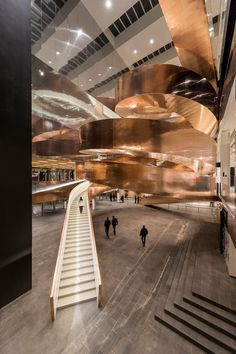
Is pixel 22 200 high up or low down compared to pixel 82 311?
up

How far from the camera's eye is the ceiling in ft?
23.4

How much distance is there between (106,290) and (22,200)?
176 inches

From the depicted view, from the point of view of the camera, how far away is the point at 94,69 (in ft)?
36.3

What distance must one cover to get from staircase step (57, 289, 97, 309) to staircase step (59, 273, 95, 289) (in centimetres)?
46

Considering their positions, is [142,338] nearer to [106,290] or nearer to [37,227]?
[106,290]

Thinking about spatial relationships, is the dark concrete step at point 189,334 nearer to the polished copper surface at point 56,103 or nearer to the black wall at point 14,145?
the black wall at point 14,145

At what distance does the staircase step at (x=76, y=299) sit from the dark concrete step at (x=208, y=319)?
8.87 ft

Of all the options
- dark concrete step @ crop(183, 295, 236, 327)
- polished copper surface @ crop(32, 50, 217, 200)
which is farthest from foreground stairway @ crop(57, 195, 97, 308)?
polished copper surface @ crop(32, 50, 217, 200)

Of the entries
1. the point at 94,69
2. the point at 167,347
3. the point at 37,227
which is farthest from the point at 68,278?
the point at 94,69

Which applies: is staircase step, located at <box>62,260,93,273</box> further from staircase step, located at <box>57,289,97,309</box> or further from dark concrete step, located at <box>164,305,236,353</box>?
dark concrete step, located at <box>164,305,236,353</box>

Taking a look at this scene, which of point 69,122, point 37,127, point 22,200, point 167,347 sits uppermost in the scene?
point 69,122

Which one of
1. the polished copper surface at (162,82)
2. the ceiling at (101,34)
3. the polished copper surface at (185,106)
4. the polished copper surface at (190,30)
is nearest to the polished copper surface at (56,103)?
the ceiling at (101,34)

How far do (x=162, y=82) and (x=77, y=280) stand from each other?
24.0 ft

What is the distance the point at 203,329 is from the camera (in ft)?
14.9
